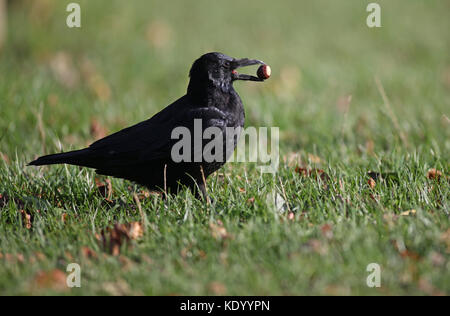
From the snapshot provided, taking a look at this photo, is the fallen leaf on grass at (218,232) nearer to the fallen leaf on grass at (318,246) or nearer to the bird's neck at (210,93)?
the fallen leaf on grass at (318,246)

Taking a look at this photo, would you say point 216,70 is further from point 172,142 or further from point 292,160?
point 292,160

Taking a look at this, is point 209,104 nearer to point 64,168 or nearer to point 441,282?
point 64,168

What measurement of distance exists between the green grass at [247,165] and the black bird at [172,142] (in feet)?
0.58

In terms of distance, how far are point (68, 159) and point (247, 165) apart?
1315mm

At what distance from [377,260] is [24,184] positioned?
2328mm

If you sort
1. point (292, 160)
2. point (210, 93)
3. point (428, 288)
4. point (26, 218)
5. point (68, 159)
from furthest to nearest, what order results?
1. point (292, 160)
2. point (210, 93)
3. point (68, 159)
4. point (26, 218)
5. point (428, 288)

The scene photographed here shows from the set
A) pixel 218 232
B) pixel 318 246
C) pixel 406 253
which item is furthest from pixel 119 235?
pixel 406 253

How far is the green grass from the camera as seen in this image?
2.36 metres

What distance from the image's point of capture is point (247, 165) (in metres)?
3.93

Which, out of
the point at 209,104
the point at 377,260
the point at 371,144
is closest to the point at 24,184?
the point at 209,104

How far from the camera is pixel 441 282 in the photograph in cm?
219

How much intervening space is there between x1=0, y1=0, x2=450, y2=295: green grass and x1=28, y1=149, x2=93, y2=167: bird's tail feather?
216 mm

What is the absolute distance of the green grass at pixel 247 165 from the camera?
2.36m

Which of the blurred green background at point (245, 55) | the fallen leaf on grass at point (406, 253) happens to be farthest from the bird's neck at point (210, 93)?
the fallen leaf on grass at point (406, 253)
